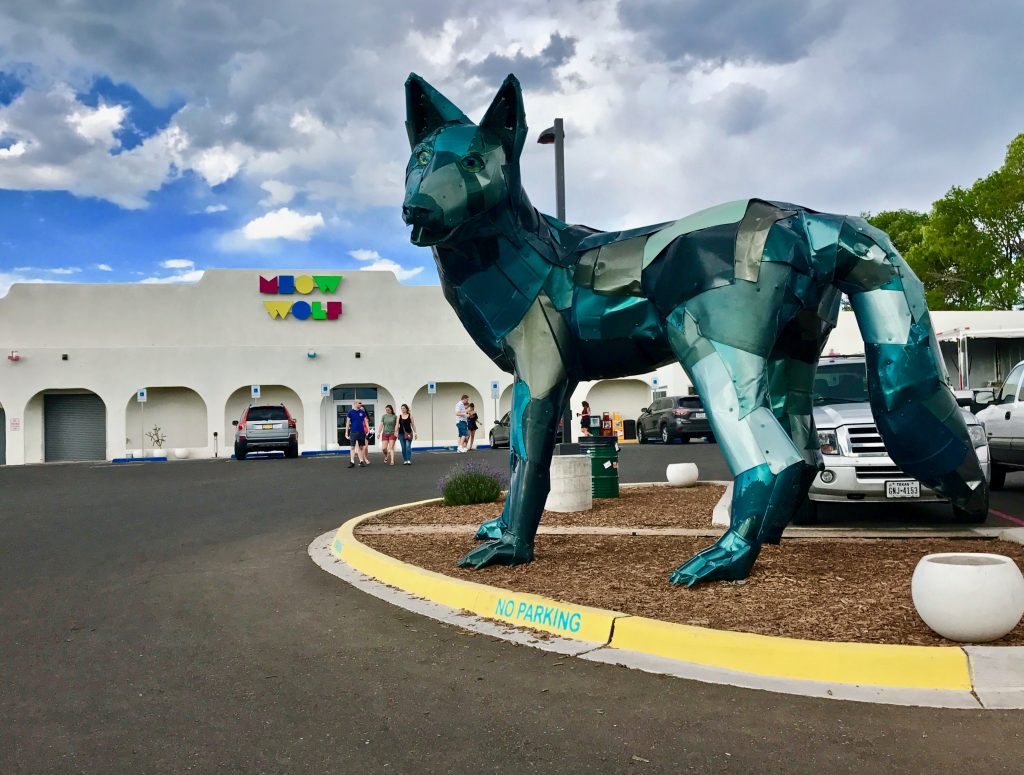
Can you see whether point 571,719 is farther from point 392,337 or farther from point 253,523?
point 392,337

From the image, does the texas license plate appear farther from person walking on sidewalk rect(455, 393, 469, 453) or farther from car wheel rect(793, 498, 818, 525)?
person walking on sidewalk rect(455, 393, 469, 453)

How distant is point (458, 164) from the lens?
17.4 feet

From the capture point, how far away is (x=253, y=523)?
10289 mm

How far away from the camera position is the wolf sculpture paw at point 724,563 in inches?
193

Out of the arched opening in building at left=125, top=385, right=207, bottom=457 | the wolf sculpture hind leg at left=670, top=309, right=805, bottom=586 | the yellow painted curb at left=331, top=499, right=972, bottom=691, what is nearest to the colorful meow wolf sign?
the arched opening in building at left=125, top=385, right=207, bottom=457

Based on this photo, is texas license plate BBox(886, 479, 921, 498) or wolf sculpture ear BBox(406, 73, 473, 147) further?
texas license plate BBox(886, 479, 921, 498)

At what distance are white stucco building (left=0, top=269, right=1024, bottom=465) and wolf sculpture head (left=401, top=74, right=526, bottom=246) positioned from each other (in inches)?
1072

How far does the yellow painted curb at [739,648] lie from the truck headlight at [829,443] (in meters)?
4.26

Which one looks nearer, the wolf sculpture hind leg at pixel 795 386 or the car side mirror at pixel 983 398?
the wolf sculpture hind leg at pixel 795 386

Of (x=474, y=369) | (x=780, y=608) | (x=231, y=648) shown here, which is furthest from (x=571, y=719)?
(x=474, y=369)

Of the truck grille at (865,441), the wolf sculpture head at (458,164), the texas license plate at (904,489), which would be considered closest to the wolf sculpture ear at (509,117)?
the wolf sculpture head at (458,164)

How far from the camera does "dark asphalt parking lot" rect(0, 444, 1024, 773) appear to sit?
3.04 metres

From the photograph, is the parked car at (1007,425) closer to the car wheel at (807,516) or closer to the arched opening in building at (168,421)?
the car wheel at (807,516)

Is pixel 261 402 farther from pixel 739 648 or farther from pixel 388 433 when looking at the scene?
pixel 739 648
